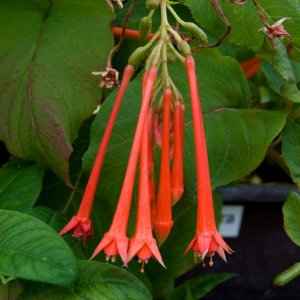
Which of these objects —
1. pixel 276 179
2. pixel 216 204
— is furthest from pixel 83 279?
pixel 276 179

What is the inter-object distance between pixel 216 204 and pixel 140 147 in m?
0.45

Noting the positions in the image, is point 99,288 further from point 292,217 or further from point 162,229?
point 292,217

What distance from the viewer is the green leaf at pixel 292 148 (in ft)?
2.30

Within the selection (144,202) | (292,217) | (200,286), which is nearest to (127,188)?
(144,202)

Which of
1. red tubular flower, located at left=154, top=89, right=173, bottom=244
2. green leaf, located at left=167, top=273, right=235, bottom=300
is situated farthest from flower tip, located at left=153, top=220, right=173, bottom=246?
green leaf, located at left=167, top=273, right=235, bottom=300

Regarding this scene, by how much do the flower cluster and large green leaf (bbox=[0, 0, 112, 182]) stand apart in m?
0.07

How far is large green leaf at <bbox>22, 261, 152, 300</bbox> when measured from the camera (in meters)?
0.53

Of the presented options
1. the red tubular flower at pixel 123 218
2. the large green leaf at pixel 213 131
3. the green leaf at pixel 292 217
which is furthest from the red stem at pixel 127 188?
the green leaf at pixel 292 217

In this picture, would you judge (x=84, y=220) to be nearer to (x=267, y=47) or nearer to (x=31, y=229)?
(x=31, y=229)

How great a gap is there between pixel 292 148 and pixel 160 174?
21 centimetres

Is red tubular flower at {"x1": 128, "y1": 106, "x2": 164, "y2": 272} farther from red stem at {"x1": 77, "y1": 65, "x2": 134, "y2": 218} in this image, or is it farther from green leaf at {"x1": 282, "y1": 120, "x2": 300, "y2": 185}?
green leaf at {"x1": 282, "y1": 120, "x2": 300, "y2": 185}

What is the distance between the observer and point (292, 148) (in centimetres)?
71

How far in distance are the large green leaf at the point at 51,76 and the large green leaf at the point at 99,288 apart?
11 cm

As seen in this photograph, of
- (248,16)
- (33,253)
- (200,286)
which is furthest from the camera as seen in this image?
(200,286)
